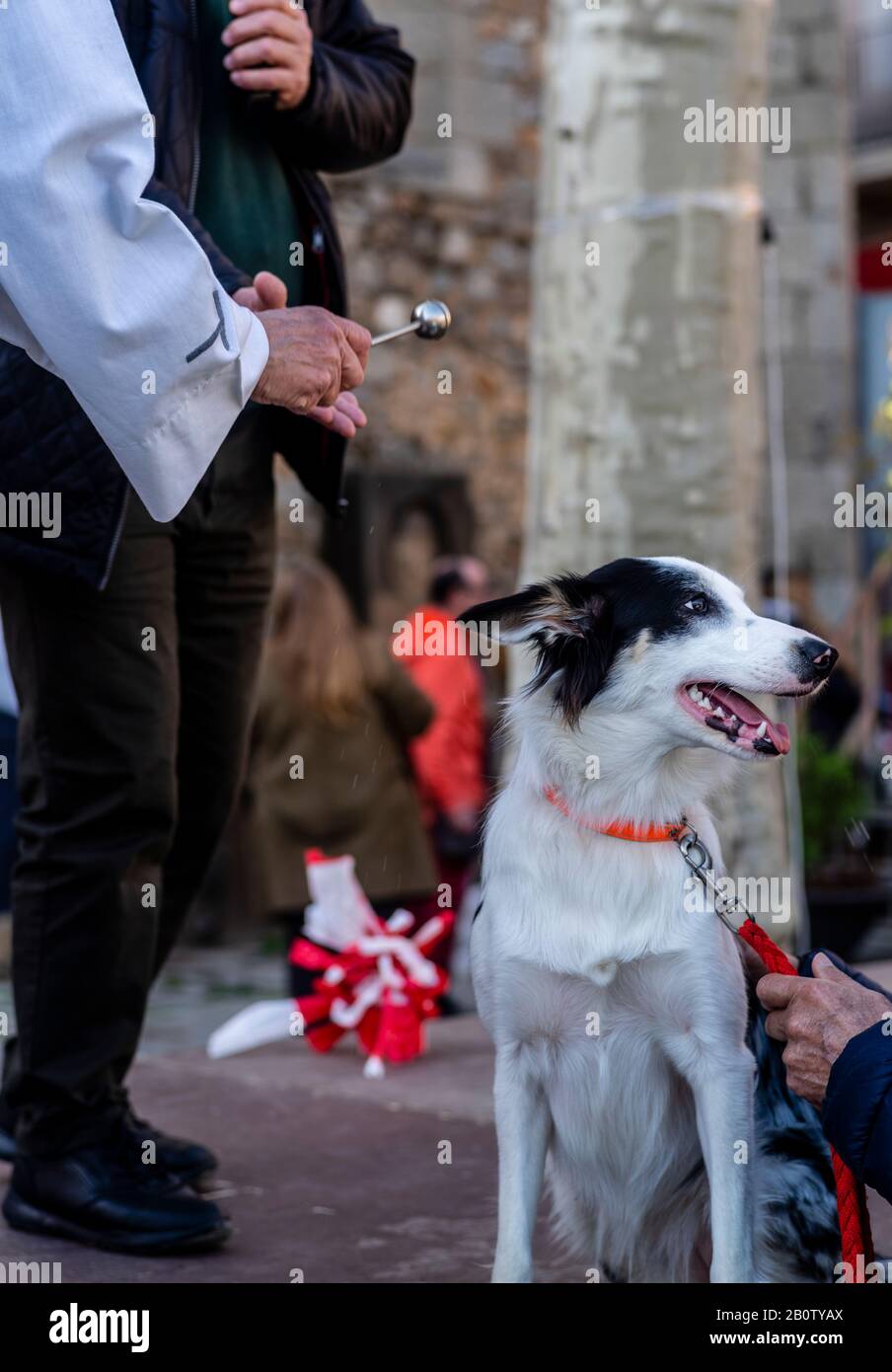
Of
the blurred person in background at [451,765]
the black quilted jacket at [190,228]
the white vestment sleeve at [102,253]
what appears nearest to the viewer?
the white vestment sleeve at [102,253]

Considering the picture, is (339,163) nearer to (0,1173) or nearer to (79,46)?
(79,46)

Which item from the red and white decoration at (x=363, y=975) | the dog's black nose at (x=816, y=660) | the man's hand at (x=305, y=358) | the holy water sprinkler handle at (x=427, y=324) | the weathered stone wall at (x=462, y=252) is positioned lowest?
the red and white decoration at (x=363, y=975)

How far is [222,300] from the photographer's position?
91.1 inches

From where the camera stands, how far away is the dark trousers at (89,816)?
9.20 ft

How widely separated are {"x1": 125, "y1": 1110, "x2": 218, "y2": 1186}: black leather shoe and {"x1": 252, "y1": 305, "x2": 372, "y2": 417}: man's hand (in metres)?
1.41

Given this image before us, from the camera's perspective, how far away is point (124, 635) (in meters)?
2.82

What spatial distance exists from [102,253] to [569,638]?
3.05 ft

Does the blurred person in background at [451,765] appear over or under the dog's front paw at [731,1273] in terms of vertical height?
over

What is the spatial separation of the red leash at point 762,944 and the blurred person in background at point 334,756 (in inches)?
→ 157

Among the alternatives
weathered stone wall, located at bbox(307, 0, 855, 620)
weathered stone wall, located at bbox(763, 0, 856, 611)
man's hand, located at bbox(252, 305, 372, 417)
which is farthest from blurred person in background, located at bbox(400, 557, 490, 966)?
weathered stone wall, located at bbox(763, 0, 856, 611)

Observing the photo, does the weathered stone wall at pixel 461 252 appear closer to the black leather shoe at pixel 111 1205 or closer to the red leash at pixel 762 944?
the black leather shoe at pixel 111 1205

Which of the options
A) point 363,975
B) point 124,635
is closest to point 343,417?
point 124,635

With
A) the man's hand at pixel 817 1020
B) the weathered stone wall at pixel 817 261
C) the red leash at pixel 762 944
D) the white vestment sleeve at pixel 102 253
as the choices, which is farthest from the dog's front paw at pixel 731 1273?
the weathered stone wall at pixel 817 261

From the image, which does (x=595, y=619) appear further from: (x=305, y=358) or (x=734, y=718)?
(x=305, y=358)
